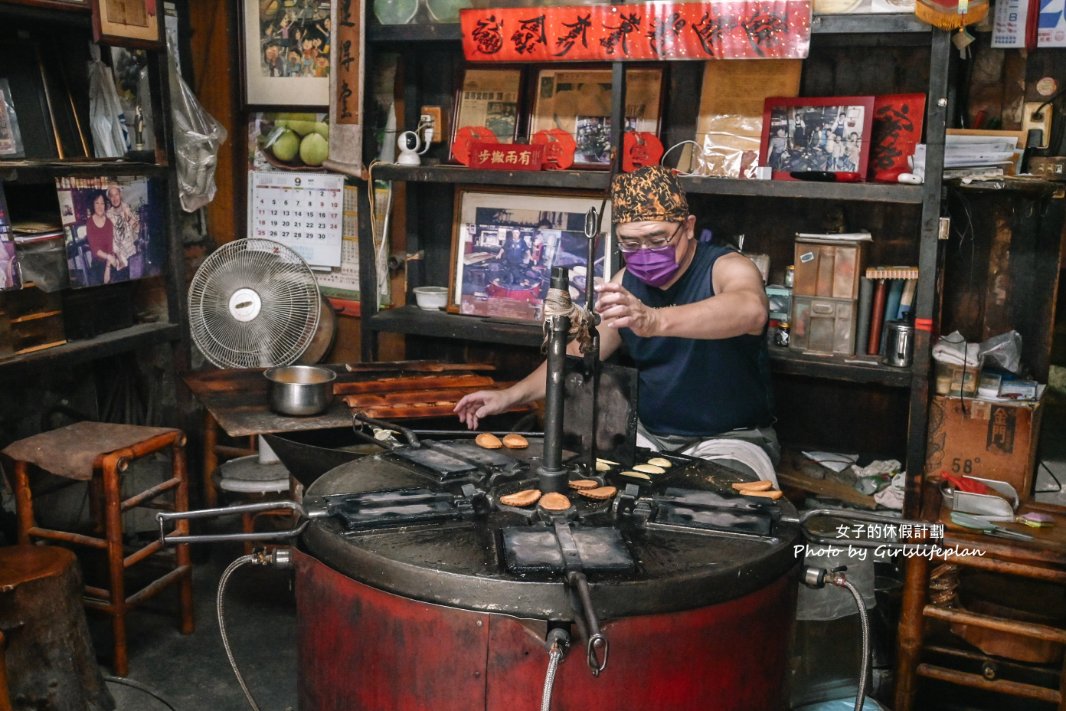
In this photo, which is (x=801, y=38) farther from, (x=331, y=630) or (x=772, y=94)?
(x=331, y=630)

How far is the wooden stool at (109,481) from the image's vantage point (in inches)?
136

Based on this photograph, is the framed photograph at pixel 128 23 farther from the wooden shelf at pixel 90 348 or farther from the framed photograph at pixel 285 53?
the wooden shelf at pixel 90 348

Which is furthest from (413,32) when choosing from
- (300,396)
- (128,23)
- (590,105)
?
(300,396)

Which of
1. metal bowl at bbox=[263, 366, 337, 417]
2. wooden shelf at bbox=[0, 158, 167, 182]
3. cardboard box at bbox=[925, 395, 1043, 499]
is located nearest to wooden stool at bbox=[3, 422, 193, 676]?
metal bowl at bbox=[263, 366, 337, 417]

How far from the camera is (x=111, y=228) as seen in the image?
402cm

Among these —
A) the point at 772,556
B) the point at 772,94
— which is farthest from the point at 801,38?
the point at 772,556

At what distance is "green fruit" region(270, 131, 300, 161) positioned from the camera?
4.91m

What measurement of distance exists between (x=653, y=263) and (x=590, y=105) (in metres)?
1.20

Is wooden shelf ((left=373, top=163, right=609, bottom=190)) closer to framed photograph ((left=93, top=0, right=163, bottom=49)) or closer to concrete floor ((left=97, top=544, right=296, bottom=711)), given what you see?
framed photograph ((left=93, top=0, right=163, bottom=49))

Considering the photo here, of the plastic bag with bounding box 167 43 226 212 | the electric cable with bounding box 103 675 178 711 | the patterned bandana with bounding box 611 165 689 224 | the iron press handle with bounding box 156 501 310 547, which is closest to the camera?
the iron press handle with bounding box 156 501 310 547

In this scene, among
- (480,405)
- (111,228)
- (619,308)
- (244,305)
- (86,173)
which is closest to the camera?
(619,308)

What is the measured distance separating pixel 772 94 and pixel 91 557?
345 cm

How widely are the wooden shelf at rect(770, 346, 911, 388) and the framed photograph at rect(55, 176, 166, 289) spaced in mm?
2639

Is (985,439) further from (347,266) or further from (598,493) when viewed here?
(347,266)
